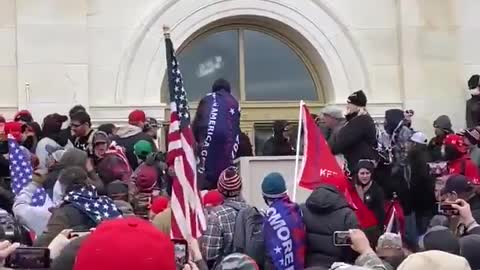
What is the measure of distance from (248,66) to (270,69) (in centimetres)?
33

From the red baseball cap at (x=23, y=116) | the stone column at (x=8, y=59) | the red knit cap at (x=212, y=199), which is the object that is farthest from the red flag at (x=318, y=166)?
the stone column at (x=8, y=59)

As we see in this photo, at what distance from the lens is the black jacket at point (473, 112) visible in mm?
14852

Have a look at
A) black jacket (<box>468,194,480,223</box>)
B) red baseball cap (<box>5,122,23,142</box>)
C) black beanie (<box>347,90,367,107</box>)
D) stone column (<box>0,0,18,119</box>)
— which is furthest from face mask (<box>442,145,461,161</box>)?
stone column (<box>0,0,18,119</box>)

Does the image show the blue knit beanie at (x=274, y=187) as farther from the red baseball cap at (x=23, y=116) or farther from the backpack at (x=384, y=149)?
the red baseball cap at (x=23, y=116)

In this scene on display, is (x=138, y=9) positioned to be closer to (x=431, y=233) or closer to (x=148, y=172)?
(x=148, y=172)

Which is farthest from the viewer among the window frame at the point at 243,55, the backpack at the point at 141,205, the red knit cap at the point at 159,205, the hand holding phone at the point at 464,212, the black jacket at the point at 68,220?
the window frame at the point at 243,55

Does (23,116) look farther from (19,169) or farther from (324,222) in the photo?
(324,222)

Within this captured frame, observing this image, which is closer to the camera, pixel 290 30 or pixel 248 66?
pixel 290 30

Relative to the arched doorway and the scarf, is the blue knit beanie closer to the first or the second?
the scarf

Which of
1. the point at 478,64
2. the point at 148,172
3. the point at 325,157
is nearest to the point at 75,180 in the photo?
the point at 148,172

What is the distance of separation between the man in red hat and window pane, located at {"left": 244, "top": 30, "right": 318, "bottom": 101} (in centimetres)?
327

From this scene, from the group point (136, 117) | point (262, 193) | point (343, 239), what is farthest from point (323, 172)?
point (136, 117)

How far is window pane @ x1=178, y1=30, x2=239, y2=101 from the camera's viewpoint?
51.3ft

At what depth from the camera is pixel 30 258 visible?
14.8ft
